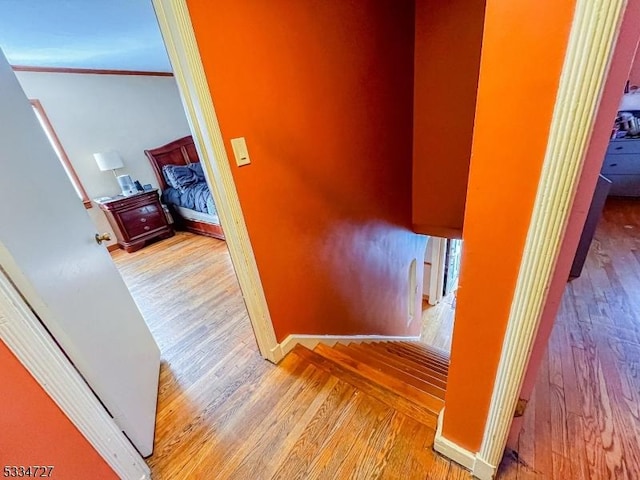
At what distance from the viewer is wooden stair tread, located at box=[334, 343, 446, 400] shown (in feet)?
5.11

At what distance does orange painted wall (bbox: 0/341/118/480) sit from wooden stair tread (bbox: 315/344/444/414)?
3.78 ft

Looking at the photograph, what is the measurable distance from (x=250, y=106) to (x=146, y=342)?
1.40m

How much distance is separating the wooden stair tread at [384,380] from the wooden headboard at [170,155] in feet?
12.7

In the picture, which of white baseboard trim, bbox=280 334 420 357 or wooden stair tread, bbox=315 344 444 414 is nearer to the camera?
wooden stair tread, bbox=315 344 444 414

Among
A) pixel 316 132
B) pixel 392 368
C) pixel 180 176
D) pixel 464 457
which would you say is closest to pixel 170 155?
pixel 180 176

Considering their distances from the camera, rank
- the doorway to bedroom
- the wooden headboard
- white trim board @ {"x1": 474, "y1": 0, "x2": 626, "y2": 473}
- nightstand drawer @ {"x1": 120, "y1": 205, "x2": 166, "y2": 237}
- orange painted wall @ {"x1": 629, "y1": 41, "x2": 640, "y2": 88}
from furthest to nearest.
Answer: the wooden headboard < nightstand drawer @ {"x1": 120, "y1": 205, "x2": 166, "y2": 237} < orange painted wall @ {"x1": 629, "y1": 41, "x2": 640, "y2": 88} < the doorway to bedroom < white trim board @ {"x1": 474, "y1": 0, "x2": 626, "y2": 473}

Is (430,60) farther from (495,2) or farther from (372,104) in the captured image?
(495,2)

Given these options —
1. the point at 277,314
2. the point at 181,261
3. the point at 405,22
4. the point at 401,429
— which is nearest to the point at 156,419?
the point at 277,314

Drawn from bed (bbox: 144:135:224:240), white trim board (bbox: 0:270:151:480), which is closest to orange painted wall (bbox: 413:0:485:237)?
white trim board (bbox: 0:270:151:480)

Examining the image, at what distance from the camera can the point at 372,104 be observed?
2008 mm

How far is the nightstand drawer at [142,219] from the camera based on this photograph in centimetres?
362

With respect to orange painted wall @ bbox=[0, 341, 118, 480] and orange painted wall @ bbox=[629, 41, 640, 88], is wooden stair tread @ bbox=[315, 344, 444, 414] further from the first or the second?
orange painted wall @ bbox=[629, 41, 640, 88]

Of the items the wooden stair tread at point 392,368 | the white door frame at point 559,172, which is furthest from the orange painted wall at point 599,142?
the wooden stair tread at point 392,368

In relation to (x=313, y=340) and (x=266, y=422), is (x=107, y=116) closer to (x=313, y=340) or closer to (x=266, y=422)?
(x=313, y=340)
